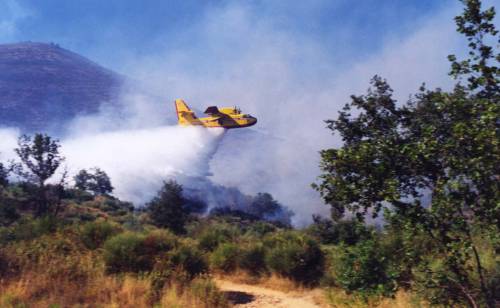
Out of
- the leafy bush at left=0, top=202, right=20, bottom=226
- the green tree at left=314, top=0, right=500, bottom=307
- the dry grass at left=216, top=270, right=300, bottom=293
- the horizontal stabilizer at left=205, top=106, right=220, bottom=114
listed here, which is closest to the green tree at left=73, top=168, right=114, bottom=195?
the leafy bush at left=0, top=202, right=20, bottom=226

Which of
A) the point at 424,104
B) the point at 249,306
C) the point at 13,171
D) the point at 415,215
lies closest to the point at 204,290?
the point at 249,306

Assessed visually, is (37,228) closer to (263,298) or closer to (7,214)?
(263,298)

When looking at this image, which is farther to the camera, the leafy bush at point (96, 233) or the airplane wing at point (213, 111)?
the airplane wing at point (213, 111)

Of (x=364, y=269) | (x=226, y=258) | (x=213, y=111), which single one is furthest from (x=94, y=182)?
(x=364, y=269)

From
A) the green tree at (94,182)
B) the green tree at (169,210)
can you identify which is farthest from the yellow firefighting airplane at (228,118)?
the green tree at (94,182)

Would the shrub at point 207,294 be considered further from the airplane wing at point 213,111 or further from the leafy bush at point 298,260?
the airplane wing at point 213,111

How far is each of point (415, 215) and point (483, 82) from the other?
96.0 inches

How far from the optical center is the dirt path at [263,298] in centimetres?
1347

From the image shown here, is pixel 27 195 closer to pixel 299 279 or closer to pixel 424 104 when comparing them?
pixel 299 279

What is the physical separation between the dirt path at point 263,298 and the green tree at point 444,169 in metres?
6.75

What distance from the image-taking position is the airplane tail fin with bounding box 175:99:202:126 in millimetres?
63656

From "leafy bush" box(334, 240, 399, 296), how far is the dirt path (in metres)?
1.40

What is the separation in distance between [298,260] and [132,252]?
22.1 ft

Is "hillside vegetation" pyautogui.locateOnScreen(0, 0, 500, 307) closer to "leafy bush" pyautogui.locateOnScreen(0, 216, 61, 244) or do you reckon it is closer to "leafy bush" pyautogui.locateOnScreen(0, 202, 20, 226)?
"leafy bush" pyautogui.locateOnScreen(0, 216, 61, 244)
